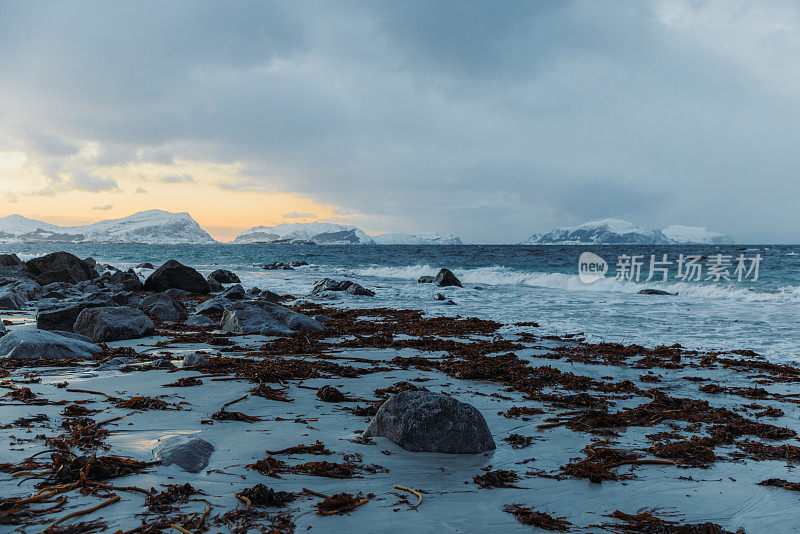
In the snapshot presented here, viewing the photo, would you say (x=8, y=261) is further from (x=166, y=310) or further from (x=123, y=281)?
(x=166, y=310)

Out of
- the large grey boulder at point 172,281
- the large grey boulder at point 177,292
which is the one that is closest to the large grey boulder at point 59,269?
the large grey boulder at point 172,281

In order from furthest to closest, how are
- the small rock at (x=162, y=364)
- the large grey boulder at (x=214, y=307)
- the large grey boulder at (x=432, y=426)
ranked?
the large grey boulder at (x=214, y=307) < the small rock at (x=162, y=364) < the large grey boulder at (x=432, y=426)

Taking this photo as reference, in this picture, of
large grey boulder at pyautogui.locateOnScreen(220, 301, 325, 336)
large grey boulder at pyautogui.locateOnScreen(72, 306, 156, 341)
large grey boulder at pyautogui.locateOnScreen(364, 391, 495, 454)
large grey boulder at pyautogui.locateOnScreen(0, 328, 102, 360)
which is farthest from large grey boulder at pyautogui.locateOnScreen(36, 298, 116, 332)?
large grey boulder at pyautogui.locateOnScreen(364, 391, 495, 454)

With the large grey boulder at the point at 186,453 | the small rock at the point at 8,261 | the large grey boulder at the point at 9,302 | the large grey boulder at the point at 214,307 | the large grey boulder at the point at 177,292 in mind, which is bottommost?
the large grey boulder at the point at 177,292

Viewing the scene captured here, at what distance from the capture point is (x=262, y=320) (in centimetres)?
1009

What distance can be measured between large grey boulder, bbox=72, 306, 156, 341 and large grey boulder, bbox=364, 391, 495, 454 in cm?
684

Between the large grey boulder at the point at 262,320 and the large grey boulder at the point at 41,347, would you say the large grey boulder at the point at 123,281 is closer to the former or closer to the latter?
the large grey boulder at the point at 262,320

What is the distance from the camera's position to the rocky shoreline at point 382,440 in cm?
264

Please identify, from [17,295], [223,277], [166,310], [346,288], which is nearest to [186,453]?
[166,310]

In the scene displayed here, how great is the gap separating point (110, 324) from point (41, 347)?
203 centimetres

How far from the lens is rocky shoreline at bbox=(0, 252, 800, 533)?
2637 millimetres

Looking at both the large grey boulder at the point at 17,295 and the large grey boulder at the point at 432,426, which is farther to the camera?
the large grey boulder at the point at 17,295

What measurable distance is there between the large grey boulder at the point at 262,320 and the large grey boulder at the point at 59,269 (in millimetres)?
16719

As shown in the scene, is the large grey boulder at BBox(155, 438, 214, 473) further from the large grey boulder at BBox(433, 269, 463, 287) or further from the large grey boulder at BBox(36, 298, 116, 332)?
the large grey boulder at BBox(433, 269, 463, 287)
